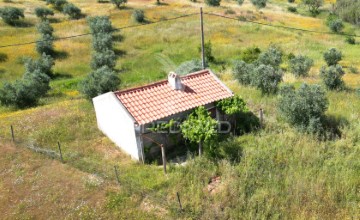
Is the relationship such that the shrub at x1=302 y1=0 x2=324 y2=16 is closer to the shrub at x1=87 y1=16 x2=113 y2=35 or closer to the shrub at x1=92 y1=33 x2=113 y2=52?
the shrub at x1=87 y1=16 x2=113 y2=35

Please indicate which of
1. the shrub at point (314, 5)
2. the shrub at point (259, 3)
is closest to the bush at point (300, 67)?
the shrub at point (259, 3)

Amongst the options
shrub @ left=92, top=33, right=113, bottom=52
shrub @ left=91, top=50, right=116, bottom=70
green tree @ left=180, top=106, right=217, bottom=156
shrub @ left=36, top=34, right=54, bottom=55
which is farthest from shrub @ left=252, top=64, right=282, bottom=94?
shrub @ left=36, top=34, right=54, bottom=55

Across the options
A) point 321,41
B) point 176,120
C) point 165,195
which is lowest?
point 321,41

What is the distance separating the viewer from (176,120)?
1605 centimetres

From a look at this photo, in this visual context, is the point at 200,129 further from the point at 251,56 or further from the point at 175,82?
the point at 251,56

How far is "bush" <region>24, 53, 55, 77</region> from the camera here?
35.2 metres

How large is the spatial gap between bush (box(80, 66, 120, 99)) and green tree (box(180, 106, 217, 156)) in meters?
11.1

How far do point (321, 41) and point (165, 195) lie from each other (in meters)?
43.1

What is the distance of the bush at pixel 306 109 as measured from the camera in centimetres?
1576

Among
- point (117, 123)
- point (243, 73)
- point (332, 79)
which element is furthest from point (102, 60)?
point (332, 79)

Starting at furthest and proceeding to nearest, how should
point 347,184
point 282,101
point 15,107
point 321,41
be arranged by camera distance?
point 321,41 → point 15,107 → point 282,101 → point 347,184

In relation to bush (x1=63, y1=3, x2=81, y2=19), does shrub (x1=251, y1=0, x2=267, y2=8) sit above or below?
below

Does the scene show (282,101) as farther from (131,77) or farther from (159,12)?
(159,12)

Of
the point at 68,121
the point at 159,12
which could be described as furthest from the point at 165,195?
the point at 159,12
